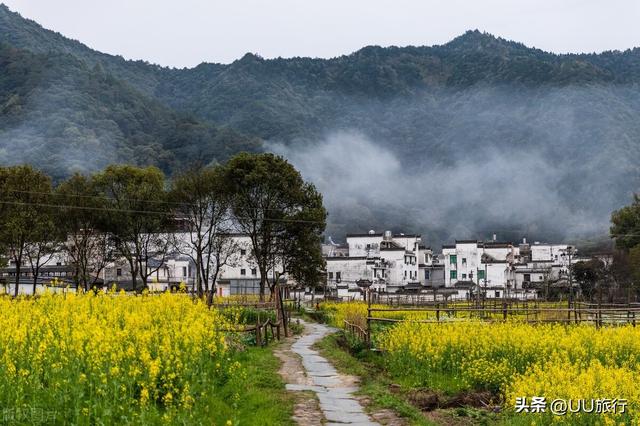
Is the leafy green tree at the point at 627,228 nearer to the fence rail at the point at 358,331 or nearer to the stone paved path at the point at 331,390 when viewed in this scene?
the fence rail at the point at 358,331

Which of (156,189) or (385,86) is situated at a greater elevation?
(385,86)

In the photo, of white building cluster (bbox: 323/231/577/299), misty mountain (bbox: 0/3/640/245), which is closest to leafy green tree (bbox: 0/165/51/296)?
white building cluster (bbox: 323/231/577/299)

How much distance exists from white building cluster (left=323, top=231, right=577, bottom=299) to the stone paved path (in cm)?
6396

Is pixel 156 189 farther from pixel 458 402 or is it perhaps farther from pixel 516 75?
pixel 516 75

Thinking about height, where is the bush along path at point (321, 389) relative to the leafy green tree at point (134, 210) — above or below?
below

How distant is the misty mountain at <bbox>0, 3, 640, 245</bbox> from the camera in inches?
5285

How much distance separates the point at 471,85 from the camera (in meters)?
200

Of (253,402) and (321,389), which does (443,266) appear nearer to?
(321,389)

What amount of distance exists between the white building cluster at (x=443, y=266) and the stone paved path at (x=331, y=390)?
63956 mm

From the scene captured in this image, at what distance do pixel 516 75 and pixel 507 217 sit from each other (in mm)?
65860

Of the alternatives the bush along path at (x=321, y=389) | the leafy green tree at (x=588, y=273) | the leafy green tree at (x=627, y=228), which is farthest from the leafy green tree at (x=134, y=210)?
the leafy green tree at (x=627, y=228)

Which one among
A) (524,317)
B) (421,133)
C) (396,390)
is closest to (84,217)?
(524,317)

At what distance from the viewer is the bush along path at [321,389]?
38.4 ft

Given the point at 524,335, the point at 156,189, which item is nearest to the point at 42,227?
the point at 156,189
